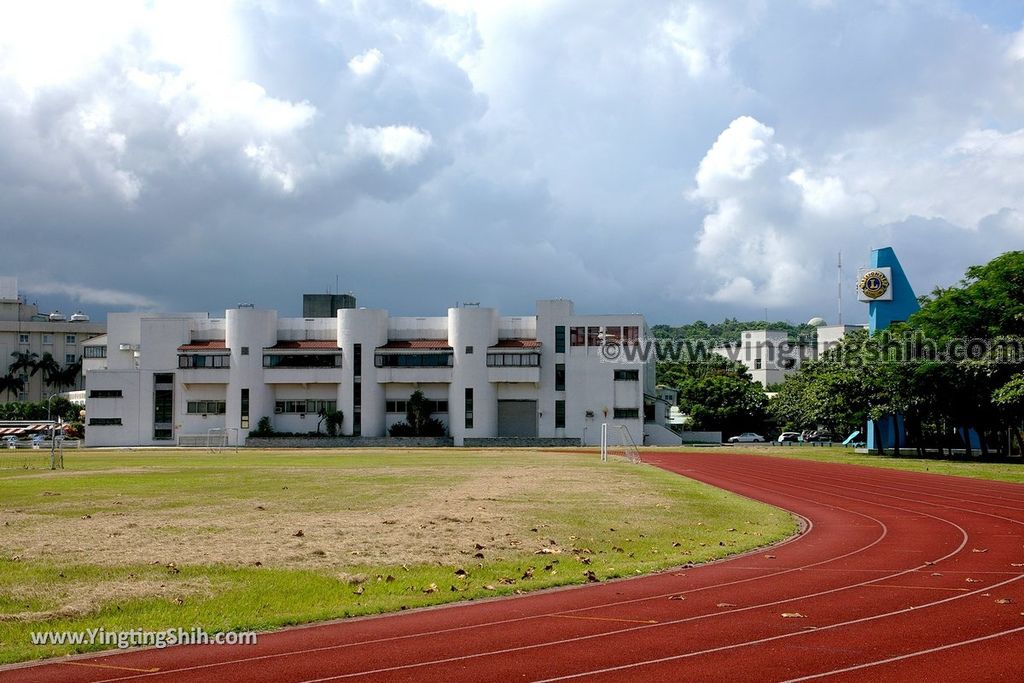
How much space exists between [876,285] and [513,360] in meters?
32.3

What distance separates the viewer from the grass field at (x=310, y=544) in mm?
13461

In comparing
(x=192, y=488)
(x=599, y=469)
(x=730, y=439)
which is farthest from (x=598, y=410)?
(x=192, y=488)

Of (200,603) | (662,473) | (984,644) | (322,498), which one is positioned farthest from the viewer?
(662,473)

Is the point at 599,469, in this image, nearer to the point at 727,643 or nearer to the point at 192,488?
the point at 192,488

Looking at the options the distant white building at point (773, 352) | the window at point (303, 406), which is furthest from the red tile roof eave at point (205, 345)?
the distant white building at point (773, 352)

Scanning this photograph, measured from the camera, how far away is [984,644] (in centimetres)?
1166

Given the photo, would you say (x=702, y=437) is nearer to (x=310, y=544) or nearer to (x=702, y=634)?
(x=310, y=544)

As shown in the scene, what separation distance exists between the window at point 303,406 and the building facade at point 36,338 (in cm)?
6453

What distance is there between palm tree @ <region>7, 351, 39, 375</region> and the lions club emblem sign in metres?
118

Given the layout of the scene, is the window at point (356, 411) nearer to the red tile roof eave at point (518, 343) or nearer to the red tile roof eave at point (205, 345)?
the red tile roof eave at point (205, 345)

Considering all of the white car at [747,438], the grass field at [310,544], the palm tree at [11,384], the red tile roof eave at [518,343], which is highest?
the red tile roof eave at [518,343]

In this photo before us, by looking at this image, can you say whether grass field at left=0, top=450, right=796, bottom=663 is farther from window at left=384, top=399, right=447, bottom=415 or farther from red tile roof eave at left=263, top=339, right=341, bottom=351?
red tile roof eave at left=263, top=339, right=341, bottom=351

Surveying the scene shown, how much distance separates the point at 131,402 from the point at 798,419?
68.1m

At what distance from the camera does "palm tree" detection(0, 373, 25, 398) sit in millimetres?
138625
